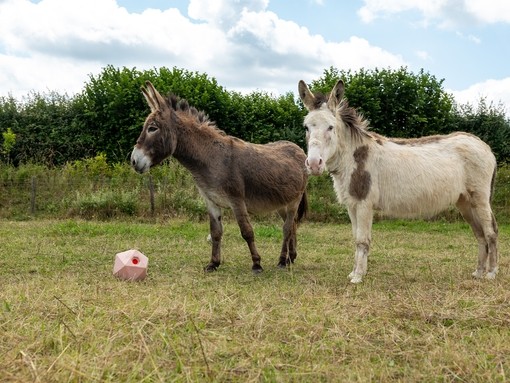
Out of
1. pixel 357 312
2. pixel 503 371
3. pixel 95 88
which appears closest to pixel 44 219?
pixel 95 88

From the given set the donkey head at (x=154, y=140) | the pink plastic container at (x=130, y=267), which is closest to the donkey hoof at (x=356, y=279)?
the pink plastic container at (x=130, y=267)

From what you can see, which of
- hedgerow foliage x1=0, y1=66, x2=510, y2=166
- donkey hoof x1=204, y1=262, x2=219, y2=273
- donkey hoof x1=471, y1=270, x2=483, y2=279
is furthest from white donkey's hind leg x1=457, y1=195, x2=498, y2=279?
hedgerow foliage x1=0, y1=66, x2=510, y2=166

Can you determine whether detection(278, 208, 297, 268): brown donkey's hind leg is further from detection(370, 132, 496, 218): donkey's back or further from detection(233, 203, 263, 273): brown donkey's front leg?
detection(370, 132, 496, 218): donkey's back

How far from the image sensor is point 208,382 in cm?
297

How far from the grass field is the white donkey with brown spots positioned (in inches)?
26.4

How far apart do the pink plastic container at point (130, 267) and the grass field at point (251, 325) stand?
17 centimetres

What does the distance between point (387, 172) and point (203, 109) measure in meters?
13.3

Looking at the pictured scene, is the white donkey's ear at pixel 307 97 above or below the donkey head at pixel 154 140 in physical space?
above

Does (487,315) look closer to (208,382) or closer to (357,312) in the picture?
(357,312)

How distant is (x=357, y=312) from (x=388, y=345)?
0.83 m

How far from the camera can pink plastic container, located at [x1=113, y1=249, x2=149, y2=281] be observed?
21.7 ft

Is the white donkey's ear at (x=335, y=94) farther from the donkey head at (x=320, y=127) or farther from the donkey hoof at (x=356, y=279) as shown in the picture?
the donkey hoof at (x=356, y=279)

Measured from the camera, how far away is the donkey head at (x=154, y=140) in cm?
741

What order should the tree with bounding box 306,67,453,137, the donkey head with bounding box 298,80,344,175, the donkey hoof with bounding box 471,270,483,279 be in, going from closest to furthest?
the donkey head with bounding box 298,80,344,175
the donkey hoof with bounding box 471,270,483,279
the tree with bounding box 306,67,453,137
